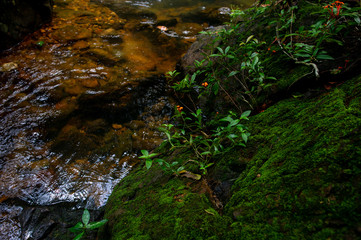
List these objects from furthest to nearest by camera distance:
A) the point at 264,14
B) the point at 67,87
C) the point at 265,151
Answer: the point at 67,87 → the point at 264,14 → the point at 265,151

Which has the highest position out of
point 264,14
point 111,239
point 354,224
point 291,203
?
point 264,14

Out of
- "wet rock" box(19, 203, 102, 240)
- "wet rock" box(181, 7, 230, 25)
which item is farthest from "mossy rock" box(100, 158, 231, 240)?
"wet rock" box(181, 7, 230, 25)

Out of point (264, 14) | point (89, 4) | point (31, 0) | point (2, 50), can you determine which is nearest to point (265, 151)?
point (264, 14)

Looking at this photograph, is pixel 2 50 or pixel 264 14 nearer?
pixel 264 14

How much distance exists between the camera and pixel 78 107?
4.37 m

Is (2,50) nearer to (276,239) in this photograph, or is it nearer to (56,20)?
(56,20)

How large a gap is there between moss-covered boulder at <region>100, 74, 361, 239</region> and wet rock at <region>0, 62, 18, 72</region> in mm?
5380

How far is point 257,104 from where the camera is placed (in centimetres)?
245

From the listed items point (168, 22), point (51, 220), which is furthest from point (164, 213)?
point (168, 22)

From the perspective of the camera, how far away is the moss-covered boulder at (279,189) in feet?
2.97

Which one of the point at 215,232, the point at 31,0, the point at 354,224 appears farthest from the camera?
the point at 31,0

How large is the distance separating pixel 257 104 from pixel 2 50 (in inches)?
290

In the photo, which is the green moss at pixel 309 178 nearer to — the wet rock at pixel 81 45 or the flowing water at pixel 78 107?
the flowing water at pixel 78 107

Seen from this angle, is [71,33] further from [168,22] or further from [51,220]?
[51,220]
